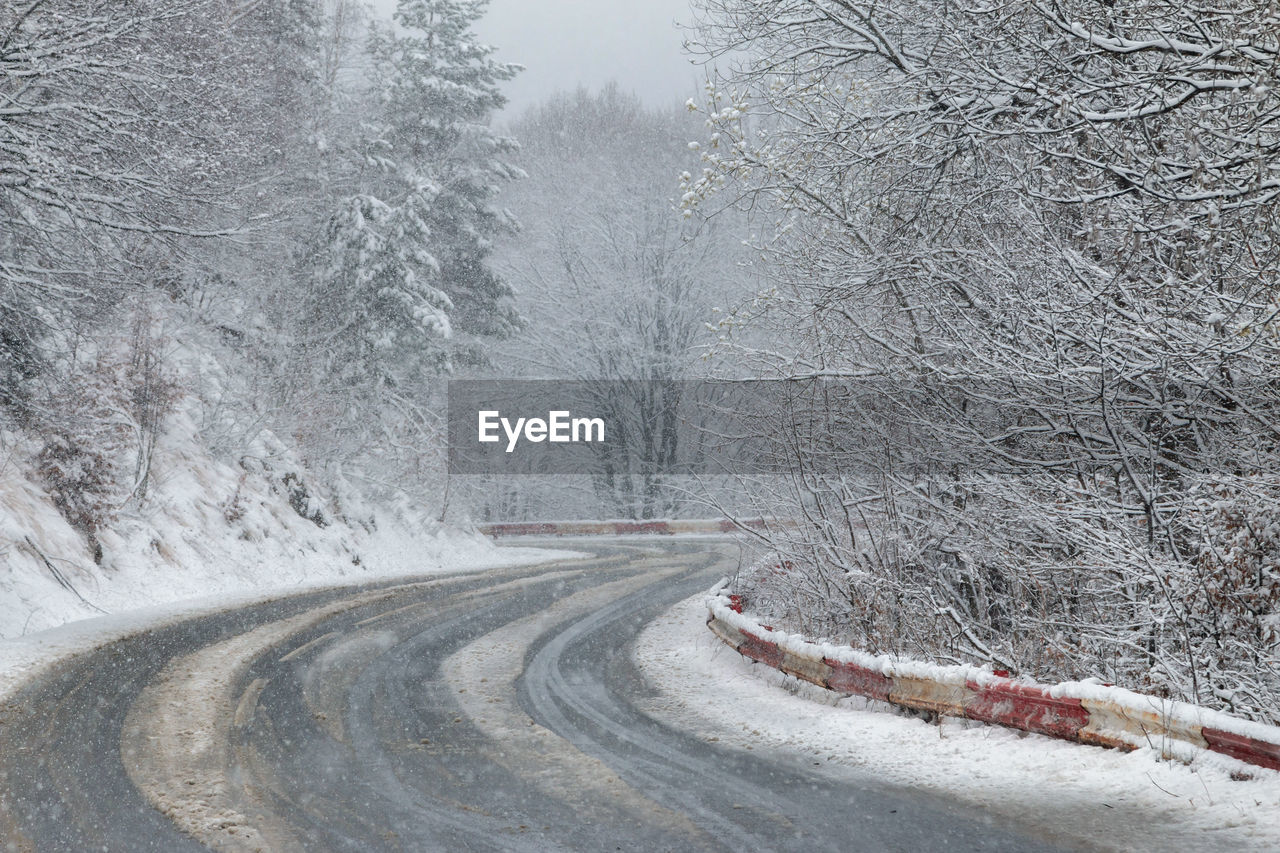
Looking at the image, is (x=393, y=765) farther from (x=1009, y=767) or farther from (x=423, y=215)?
(x=423, y=215)

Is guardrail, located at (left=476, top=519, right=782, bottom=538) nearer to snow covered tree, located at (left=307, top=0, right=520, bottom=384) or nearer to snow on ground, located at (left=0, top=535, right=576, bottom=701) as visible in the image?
snow covered tree, located at (left=307, top=0, right=520, bottom=384)

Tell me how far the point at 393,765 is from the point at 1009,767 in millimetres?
3872

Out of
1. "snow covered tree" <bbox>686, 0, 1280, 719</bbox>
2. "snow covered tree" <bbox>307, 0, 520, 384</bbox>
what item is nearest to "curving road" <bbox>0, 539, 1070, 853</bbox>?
"snow covered tree" <bbox>686, 0, 1280, 719</bbox>

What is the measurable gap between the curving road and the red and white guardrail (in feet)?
4.53

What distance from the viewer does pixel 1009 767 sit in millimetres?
6414

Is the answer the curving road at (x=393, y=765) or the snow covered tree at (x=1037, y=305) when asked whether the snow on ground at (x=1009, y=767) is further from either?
the snow covered tree at (x=1037, y=305)

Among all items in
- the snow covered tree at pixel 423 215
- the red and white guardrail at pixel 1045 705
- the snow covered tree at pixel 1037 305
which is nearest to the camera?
the red and white guardrail at pixel 1045 705

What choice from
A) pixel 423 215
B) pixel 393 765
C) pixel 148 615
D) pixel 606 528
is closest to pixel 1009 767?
pixel 393 765

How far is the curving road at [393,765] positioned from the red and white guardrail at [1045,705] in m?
1.38

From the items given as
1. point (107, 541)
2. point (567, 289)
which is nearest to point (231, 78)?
point (107, 541)

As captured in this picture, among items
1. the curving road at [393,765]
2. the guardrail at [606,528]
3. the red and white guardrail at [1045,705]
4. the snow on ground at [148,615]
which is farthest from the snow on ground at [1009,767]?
the guardrail at [606,528]

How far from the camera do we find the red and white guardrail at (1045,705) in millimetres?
5836

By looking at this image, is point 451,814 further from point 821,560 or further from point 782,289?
point 782,289

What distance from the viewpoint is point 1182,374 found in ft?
25.4
